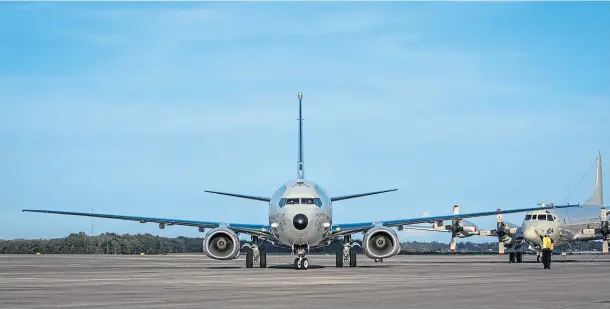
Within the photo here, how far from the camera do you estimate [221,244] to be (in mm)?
44094

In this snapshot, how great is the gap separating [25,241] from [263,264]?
77336 millimetres

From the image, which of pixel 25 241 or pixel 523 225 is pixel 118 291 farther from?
pixel 25 241

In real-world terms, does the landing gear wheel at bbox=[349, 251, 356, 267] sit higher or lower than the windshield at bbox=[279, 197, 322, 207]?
lower

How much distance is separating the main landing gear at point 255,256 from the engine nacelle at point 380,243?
456cm

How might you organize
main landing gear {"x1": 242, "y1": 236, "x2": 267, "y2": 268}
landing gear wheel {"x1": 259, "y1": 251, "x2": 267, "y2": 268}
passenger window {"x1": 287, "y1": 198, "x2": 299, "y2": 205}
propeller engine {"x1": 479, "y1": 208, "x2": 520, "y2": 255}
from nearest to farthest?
passenger window {"x1": 287, "y1": 198, "x2": 299, "y2": 205} → main landing gear {"x1": 242, "y1": 236, "x2": 267, "y2": 268} → landing gear wheel {"x1": 259, "y1": 251, "x2": 267, "y2": 268} → propeller engine {"x1": 479, "y1": 208, "x2": 520, "y2": 255}

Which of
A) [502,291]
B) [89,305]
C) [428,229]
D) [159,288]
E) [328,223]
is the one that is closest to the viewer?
[89,305]

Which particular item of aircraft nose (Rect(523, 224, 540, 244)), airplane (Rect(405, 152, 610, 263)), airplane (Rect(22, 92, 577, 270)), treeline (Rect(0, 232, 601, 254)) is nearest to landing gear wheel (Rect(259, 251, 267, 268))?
airplane (Rect(22, 92, 577, 270))

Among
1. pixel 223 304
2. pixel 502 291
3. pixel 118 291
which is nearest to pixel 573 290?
pixel 502 291

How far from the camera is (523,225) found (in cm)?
5678

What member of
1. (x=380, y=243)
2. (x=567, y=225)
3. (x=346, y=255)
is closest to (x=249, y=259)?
(x=346, y=255)

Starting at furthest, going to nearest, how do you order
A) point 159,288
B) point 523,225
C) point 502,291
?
1. point 523,225
2. point 159,288
3. point 502,291

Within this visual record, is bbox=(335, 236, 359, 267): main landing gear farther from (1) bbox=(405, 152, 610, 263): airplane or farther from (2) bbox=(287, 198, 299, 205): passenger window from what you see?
(1) bbox=(405, 152, 610, 263): airplane

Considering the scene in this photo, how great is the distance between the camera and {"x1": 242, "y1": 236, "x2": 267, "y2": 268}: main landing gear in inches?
1697

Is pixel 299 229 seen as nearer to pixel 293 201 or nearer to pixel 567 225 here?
pixel 293 201
